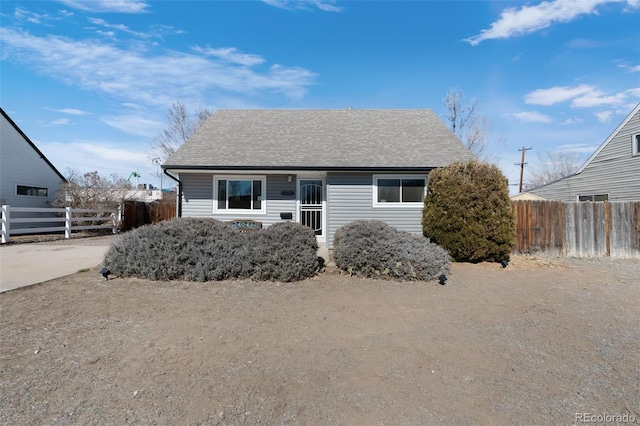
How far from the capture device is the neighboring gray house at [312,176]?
10430 millimetres

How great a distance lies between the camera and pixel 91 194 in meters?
17.4

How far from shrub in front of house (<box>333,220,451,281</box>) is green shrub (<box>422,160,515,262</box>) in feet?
4.97

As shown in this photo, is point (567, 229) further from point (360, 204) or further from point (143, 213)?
point (143, 213)


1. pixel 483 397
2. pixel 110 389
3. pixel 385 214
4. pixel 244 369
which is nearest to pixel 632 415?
pixel 483 397

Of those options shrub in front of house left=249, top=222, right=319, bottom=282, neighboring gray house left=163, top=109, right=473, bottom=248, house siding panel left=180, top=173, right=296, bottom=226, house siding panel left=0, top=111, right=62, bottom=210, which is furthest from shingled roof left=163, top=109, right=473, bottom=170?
house siding panel left=0, top=111, right=62, bottom=210

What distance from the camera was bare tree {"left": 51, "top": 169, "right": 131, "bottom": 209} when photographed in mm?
17203

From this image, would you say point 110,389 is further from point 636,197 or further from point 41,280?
point 636,197

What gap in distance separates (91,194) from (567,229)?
849 inches

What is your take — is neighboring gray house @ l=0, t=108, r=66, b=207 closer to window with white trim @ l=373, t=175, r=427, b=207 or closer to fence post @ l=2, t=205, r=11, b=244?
fence post @ l=2, t=205, r=11, b=244

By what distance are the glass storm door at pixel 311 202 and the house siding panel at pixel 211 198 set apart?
0.35 metres

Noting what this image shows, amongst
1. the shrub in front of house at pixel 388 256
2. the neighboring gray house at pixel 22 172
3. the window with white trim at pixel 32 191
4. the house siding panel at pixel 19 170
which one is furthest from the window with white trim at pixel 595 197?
the window with white trim at pixel 32 191

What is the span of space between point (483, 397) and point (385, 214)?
8098mm

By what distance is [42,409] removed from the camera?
2473mm

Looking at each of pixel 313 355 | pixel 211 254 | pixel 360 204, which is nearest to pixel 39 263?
pixel 211 254
